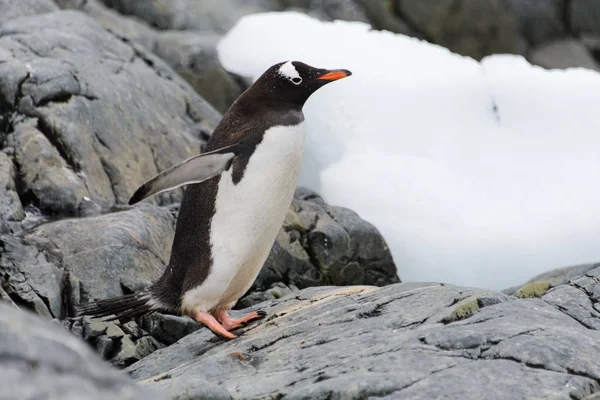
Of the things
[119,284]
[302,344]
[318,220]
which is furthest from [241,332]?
[318,220]

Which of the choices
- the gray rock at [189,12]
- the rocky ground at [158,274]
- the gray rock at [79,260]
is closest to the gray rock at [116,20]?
the rocky ground at [158,274]

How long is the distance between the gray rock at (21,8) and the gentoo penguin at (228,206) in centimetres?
346

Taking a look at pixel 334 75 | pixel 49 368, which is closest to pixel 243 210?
pixel 334 75

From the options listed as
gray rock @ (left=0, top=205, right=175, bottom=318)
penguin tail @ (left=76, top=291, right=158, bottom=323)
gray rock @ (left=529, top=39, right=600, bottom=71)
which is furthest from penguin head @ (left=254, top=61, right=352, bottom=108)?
gray rock @ (left=529, top=39, right=600, bottom=71)

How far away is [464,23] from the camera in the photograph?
37.4 ft

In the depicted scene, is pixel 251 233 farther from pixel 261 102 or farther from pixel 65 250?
pixel 65 250

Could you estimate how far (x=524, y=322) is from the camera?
3184 mm

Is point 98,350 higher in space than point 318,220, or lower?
lower

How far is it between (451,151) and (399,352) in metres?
3.54

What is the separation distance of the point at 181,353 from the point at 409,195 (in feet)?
8.61

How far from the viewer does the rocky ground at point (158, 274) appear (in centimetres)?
277

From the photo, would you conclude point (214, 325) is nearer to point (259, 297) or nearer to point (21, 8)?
point (259, 297)

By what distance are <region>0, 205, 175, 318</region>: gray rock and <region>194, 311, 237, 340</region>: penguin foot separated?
678 millimetres

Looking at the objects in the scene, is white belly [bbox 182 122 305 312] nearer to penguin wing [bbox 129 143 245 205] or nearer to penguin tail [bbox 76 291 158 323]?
penguin wing [bbox 129 143 245 205]
